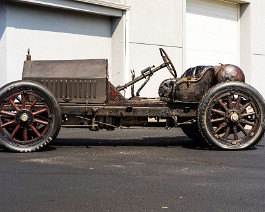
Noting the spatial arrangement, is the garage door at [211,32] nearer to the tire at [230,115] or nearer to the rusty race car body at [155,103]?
the rusty race car body at [155,103]

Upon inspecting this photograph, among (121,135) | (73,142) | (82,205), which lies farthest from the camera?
(121,135)

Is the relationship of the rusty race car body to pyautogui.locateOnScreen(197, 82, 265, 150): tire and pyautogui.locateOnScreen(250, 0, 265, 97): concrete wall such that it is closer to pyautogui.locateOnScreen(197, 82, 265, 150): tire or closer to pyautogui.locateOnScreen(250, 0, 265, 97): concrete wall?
pyautogui.locateOnScreen(197, 82, 265, 150): tire

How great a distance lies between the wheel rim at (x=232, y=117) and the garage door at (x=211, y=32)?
28.2ft

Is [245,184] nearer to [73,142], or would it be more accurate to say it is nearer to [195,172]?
[195,172]

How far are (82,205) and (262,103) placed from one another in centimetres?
425

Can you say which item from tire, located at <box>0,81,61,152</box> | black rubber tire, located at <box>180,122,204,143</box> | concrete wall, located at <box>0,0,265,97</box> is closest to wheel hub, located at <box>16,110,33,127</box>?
tire, located at <box>0,81,61,152</box>

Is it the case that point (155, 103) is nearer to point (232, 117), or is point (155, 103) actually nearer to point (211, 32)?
point (232, 117)

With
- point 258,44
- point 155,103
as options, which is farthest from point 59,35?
point 258,44

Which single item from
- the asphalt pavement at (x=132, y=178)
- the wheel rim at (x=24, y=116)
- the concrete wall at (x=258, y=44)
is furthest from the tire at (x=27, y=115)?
the concrete wall at (x=258, y=44)

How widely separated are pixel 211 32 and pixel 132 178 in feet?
41.2

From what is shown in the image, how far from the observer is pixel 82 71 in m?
→ 7.74

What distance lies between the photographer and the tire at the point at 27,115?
716cm

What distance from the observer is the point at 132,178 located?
17.4 ft

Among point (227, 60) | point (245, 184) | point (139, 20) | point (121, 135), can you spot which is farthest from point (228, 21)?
point (245, 184)
